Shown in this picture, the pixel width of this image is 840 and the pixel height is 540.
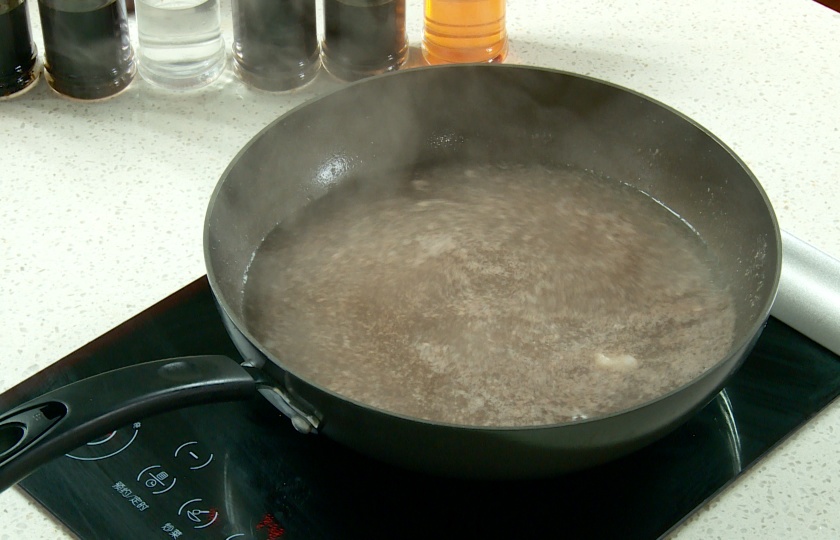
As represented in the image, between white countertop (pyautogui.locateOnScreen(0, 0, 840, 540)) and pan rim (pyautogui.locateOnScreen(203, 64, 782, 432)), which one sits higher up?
pan rim (pyautogui.locateOnScreen(203, 64, 782, 432))

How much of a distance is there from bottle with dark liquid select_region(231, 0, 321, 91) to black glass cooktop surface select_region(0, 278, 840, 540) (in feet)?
1.56

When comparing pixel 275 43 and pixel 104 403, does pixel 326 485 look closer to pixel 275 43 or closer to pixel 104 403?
pixel 104 403

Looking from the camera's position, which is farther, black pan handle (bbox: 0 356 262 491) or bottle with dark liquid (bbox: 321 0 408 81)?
bottle with dark liquid (bbox: 321 0 408 81)

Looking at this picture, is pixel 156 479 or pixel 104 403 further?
pixel 156 479

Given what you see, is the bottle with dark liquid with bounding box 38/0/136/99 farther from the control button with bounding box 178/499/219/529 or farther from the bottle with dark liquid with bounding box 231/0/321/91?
the control button with bounding box 178/499/219/529

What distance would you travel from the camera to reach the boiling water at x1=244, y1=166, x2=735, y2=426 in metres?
0.76

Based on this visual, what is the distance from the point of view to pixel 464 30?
46.3 inches

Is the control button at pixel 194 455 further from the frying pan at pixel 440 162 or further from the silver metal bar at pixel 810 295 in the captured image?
the silver metal bar at pixel 810 295

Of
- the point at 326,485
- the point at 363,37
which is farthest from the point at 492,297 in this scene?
the point at 363,37

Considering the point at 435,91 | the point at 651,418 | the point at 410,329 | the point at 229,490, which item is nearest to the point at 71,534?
the point at 229,490

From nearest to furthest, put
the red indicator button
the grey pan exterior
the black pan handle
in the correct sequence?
the black pan handle < the red indicator button < the grey pan exterior

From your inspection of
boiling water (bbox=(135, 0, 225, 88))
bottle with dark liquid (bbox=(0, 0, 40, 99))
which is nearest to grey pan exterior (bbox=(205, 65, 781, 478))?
boiling water (bbox=(135, 0, 225, 88))

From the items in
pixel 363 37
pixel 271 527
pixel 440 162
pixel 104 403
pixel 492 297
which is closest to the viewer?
pixel 104 403

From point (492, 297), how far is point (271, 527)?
0.92 feet
